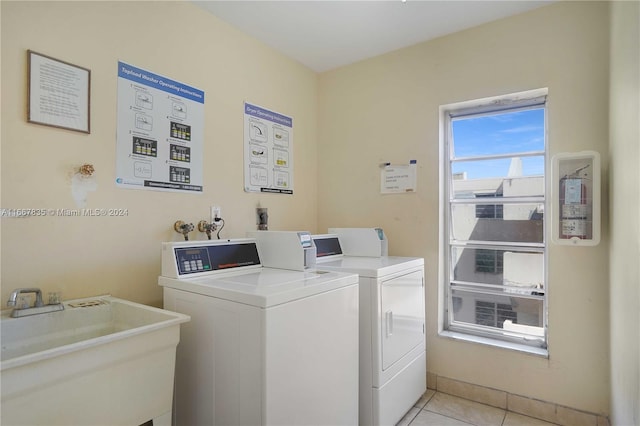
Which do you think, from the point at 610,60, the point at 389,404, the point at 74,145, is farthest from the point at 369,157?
the point at 74,145

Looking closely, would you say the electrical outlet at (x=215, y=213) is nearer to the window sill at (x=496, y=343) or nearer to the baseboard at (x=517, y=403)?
the window sill at (x=496, y=343)

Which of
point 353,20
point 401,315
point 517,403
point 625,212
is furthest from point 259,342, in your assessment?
point 353,20

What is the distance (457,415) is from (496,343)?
55 centimetres

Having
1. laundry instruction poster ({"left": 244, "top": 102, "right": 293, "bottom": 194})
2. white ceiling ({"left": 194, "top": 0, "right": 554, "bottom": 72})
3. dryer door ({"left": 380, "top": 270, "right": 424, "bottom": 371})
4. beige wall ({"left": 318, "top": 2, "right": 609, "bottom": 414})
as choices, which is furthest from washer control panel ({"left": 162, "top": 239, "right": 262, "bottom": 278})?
white ceiling ({"left": 194, "top": 0, "right": 554, "bottom": 72})

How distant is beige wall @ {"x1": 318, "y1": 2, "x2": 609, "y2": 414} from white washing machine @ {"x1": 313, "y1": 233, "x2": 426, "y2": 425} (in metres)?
0.33

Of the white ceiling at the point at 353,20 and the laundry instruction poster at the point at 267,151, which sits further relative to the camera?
the laundry instruction poster at the point at 267,151

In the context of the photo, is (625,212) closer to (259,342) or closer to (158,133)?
(259,342)

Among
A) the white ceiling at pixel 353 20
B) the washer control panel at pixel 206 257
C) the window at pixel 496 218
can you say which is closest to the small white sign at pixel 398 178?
the window at pixel 496 218

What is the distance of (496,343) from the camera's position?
95.5 inches

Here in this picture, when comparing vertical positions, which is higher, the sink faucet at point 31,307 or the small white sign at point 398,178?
the small white sign at point 398,178

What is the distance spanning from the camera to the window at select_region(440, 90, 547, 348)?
7.88 ft

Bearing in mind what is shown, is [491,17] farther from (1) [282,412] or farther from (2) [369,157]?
(1) [282,412]

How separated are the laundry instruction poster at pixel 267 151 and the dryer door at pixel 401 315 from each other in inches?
48.8

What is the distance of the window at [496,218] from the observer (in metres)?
2.40
